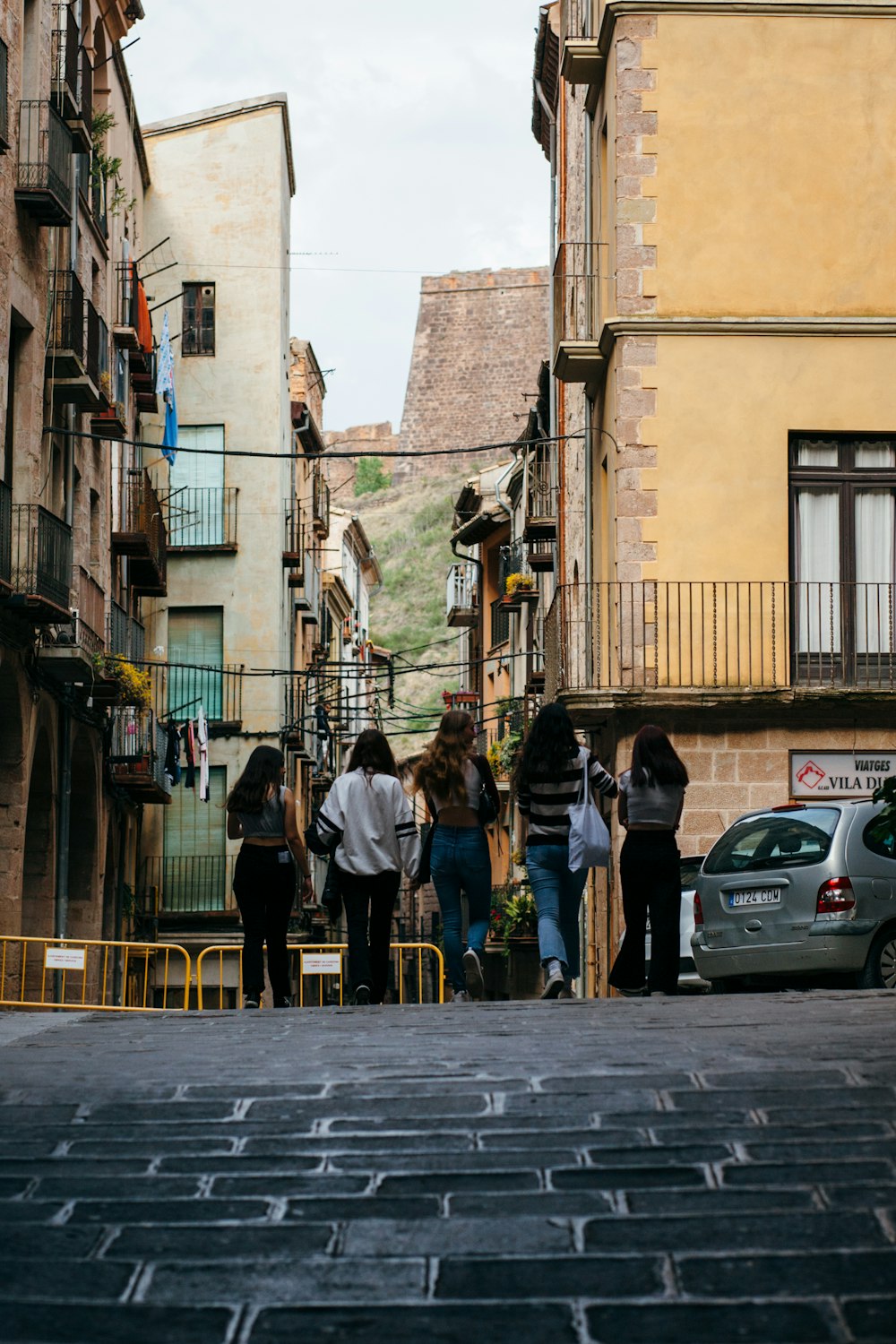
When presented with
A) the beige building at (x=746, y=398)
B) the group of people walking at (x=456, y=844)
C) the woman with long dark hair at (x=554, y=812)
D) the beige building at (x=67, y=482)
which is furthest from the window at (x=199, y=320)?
the woman with long dark hair at (x=554, y=812)

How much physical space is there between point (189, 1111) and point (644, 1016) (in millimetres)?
3440

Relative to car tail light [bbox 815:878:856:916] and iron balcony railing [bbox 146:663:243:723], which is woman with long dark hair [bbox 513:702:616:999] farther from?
iron balcony railing [bbox 146:663:243:723]

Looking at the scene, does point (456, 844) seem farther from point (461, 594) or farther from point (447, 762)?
point (461, 594)

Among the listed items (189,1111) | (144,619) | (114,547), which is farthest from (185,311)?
(189,1111)

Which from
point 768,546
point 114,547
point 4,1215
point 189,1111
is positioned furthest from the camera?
point 114,547

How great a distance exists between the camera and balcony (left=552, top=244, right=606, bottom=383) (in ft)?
75.7

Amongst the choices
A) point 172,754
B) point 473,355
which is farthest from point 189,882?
point 473,355

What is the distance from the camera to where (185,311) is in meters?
44.6

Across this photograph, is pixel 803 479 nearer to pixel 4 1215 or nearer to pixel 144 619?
pixel 4 1215

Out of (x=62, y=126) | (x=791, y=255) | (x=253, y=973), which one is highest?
(x=62, y=126)

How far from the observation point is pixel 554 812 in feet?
42.1

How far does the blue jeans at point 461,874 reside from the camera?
12812mm

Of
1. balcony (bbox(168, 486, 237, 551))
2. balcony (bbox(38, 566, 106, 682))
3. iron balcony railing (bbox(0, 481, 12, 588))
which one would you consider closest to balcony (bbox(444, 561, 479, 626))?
balcony (bbox(168, 486, 237, 551))

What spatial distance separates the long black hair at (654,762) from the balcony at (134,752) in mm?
18214
